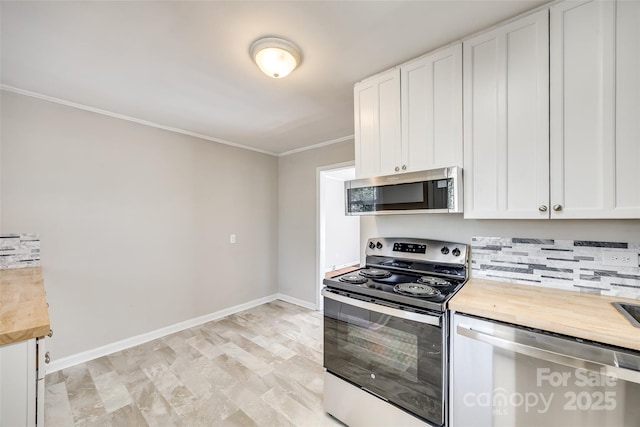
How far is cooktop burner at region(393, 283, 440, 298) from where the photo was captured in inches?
57.3

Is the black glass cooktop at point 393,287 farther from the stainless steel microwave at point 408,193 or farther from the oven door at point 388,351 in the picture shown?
the stainless steel microwave at point 408,193

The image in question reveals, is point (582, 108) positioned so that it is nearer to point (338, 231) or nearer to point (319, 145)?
point (319, 145)

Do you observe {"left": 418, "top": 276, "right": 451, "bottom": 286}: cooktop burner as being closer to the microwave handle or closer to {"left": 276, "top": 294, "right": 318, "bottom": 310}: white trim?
the microwave handle

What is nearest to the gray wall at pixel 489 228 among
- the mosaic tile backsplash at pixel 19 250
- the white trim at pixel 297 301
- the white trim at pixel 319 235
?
the white trim at pixel 319 235

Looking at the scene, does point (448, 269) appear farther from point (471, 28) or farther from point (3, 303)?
point (3, 303)

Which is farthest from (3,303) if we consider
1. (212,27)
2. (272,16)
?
(272,16)

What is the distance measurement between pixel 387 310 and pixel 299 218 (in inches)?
105

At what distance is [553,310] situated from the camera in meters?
1.22

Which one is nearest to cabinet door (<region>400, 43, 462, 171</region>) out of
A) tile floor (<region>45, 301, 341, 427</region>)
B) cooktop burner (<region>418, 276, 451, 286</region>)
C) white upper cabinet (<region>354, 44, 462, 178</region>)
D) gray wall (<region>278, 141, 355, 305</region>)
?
white upper cabinet (<region>354, 44, 462, 178</region>)

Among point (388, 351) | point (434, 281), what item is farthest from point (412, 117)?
point (388, 351)

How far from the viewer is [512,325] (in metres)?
1.18

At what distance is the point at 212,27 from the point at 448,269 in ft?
7.05

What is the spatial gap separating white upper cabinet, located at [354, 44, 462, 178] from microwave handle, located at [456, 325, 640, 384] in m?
0.98

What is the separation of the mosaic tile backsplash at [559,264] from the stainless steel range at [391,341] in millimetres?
159
